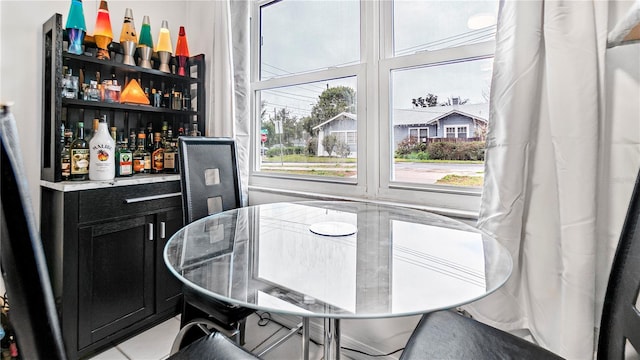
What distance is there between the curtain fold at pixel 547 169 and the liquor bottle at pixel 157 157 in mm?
1890

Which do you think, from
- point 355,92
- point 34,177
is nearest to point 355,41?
point 355,92

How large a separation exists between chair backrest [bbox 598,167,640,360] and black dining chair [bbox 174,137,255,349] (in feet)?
3.66

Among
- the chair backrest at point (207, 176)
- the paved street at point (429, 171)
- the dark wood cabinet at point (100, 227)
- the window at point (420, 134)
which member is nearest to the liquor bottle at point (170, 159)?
the dark wood cabinet at point (100, 227)

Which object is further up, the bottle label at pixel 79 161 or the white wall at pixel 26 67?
the white wall at pixel 26 67

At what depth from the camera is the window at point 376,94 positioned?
143 centimetres

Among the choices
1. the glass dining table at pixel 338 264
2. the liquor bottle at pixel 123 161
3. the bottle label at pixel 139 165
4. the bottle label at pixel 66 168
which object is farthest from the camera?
the bottle label at pixel 139 165

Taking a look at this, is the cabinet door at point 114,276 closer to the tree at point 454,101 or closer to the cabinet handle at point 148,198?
the cabinet handle at point 148,198

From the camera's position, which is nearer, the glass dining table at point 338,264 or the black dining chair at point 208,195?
the glass dining table at point 338,264

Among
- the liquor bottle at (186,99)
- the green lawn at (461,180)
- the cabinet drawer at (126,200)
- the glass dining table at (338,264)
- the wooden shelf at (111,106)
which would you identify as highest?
the liquor bottle at (186,99)

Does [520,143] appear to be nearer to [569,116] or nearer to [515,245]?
[569,116]

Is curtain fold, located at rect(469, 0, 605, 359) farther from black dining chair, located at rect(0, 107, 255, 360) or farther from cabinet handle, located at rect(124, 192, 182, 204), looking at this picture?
cabinet handle, located at rect(124, 192, 182, 204)

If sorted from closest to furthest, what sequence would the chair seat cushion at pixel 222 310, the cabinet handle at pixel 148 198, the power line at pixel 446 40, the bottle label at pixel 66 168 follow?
1. the chair seat cushion at pixel 222 310
2. the power line at pixel 446 40
3. the bottle label at pixel 66 168
4. the cabinet handle at pixel 148 198

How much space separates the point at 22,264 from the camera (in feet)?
1.28

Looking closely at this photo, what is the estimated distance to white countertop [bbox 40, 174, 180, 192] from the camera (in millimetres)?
1467
